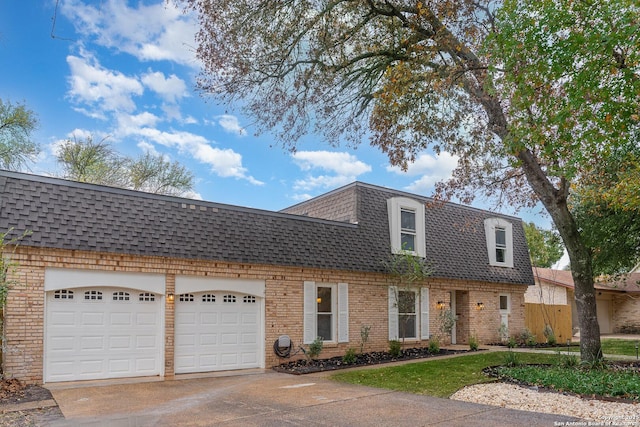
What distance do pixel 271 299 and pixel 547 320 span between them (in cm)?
1296

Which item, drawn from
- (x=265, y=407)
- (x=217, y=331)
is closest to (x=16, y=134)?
(x=217, y=331)

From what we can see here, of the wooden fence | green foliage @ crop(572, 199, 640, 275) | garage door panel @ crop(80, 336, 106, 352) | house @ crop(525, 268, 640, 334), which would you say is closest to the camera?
garage door panel @ crop(80, 336, 106, 352)

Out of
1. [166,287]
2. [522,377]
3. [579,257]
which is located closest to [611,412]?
[522,377]

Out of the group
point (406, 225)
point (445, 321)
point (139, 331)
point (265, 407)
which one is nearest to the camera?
point (265, 407)

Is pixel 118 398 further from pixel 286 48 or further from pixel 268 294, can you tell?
pixel 286 48

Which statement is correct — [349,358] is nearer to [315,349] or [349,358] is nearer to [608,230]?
[315,349]

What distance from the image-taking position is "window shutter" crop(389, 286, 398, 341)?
51.2 feet

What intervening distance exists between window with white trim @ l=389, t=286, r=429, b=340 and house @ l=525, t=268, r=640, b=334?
48.6 ft

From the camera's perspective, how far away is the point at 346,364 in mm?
13133

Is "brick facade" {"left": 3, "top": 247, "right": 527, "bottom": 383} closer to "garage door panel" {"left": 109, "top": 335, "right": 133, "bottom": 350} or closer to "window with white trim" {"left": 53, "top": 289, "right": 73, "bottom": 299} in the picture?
"window with white trim" {"left": 53, "top": 289, "right": 73, "bottom": 299}

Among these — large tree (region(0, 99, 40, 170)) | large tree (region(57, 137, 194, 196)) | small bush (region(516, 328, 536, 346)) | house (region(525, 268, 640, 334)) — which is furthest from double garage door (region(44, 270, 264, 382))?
house (region(525, 268, 640, 334))

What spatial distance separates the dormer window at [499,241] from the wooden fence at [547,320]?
2303mm

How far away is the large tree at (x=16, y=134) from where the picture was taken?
23.5 meters

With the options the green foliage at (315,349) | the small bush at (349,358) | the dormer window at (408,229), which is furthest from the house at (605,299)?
the green foliage at (315,349)
